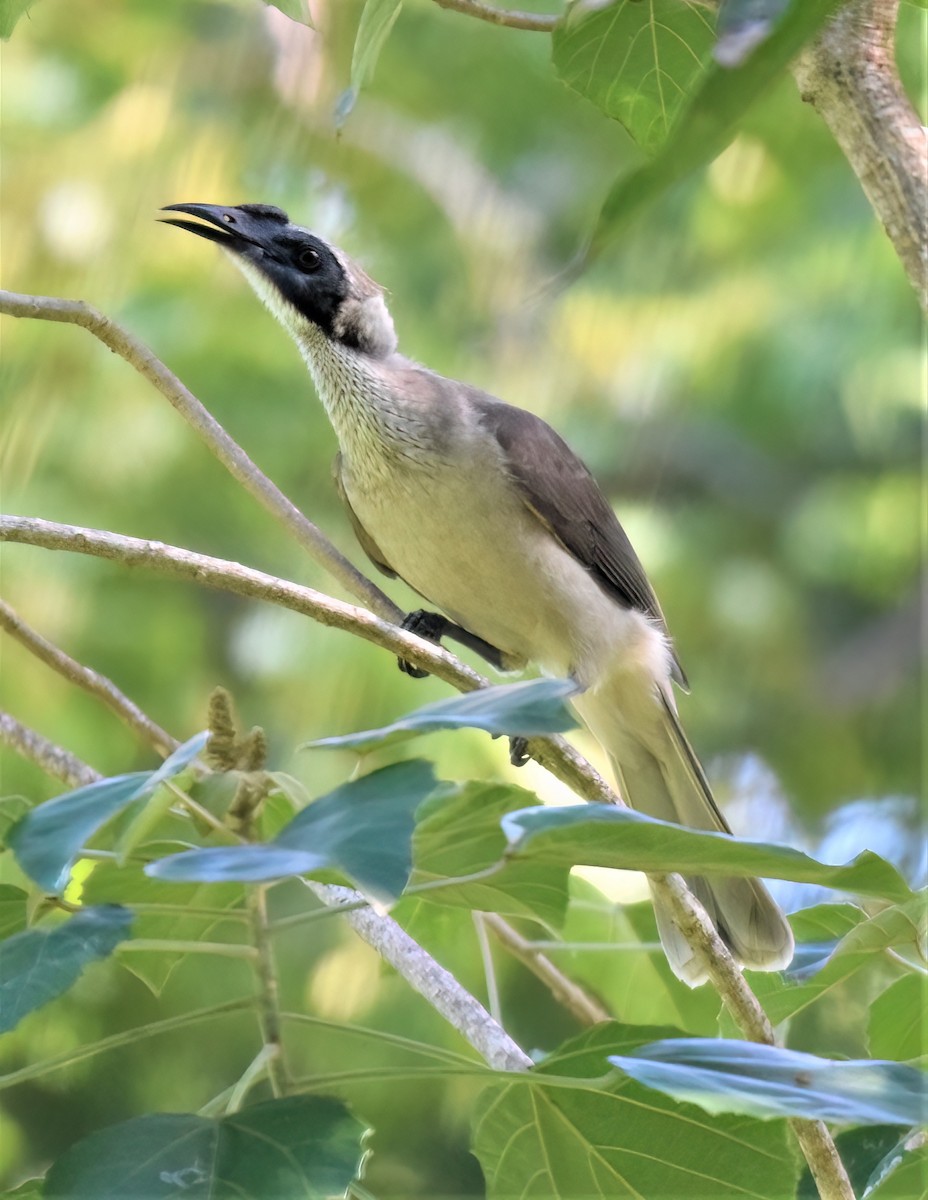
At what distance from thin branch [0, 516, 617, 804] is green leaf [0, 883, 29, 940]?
320 mm

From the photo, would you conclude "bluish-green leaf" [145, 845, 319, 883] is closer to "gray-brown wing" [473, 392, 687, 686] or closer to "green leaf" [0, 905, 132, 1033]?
"green leaf" [0, 905, 132, 1033]

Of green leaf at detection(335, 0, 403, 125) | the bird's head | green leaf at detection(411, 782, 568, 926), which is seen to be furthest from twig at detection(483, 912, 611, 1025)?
the bird's head

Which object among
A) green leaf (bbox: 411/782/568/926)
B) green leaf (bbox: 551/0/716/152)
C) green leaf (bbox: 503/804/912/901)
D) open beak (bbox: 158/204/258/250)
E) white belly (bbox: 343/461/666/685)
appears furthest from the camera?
open beak (bbox: 158/204/258/250)

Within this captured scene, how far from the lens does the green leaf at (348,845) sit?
2.33ft

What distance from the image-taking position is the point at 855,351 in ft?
18.9

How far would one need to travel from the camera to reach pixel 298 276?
8.47 ft

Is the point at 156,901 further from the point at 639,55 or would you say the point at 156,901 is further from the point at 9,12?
the point at 639,55

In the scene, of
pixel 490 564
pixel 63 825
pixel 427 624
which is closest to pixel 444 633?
pixel 427 624

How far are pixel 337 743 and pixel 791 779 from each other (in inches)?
228

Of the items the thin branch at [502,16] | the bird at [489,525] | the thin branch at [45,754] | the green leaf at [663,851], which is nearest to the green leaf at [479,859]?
the green leaf at [663,851]

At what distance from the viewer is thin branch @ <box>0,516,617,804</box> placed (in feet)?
4.06

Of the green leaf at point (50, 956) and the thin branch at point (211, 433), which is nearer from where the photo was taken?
the green leaf at point (50, 956)

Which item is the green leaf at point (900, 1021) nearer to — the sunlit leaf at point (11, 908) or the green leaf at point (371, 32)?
the sunlit leaf at point (11, 908)

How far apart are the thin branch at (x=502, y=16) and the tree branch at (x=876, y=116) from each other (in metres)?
0.30
